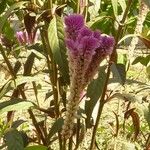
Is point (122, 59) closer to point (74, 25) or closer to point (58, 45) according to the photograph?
point (58, 45)

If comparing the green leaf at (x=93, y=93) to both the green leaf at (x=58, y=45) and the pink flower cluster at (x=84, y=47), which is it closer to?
the green leaf at (x=58, y=45)

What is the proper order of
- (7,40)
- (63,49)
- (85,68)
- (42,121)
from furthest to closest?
(7,40) → (42,121) → (63,49) → (85,68)

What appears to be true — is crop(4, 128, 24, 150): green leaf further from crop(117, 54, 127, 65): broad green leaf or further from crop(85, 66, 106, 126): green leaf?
crop(117, 54, 127, 65): broad green leaf

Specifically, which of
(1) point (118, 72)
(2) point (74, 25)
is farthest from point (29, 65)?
(2) point (74, 25)

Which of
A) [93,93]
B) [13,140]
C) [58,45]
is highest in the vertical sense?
[58,45]

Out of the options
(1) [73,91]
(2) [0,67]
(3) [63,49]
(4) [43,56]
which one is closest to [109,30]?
(4) [43,56]

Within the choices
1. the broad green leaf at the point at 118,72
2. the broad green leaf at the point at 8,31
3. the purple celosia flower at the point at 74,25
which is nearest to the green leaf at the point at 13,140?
the broad green leaf at the point at 118,72

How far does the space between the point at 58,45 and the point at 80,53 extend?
264 mm

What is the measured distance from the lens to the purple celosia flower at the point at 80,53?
30.7 inches

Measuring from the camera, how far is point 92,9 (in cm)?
135

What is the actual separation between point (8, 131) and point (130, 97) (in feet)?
1.17

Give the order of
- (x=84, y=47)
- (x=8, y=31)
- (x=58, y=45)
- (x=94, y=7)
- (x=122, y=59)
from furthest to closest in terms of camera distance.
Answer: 1. (x=8, y=31)
2. (x=122, y=59)
3. (x=94, y=7)
4. (x=58, y=45)
5. (x=84, y=47)

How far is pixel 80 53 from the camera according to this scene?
777mm

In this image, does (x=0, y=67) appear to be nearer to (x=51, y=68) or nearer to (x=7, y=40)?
(x=51, y=68)
